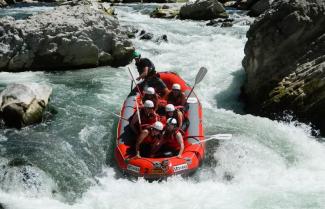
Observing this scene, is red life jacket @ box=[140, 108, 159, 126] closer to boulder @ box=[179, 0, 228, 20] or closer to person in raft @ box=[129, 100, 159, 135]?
person in raft @ box=[129, 100, 159, 135]

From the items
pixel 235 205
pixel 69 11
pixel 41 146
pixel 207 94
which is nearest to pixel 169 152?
pixel 235 205

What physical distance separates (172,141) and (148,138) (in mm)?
417

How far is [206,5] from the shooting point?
2200cm

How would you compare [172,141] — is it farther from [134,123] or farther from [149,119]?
[134,123]

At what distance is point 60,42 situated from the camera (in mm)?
13102

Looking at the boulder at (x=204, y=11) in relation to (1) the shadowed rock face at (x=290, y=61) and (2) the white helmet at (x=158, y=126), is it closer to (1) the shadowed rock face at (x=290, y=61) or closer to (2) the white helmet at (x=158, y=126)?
(1) the shadowed rock face at (x=290, y=61)

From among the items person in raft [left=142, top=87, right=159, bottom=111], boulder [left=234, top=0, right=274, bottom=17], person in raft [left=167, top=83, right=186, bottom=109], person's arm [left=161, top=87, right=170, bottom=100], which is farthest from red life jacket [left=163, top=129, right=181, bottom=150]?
boulder [left=234, top=0, right=274, bottom=17]

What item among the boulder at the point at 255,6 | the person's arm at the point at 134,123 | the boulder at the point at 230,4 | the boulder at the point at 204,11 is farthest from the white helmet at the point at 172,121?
the boulder at the point at 230,4

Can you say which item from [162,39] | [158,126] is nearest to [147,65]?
[158,126]

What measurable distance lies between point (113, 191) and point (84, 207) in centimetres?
64

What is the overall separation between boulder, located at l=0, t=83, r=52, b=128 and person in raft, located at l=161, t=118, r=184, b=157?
2.89 meters

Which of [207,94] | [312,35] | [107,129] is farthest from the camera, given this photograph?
[207,94]

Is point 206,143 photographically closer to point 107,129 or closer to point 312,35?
point 107,129

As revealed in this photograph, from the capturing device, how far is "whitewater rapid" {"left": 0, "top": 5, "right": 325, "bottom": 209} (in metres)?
Answer: 7.33
